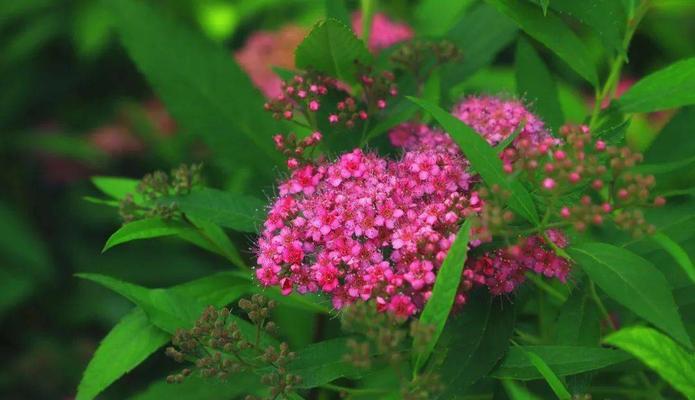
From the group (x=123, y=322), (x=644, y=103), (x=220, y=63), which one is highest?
(x=220, y=63)

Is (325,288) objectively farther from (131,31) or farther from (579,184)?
(131,31)

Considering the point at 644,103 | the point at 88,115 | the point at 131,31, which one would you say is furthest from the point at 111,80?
the point at 644,103

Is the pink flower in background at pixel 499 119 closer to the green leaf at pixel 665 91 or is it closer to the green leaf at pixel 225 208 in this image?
the green leaf at pixel 665 91

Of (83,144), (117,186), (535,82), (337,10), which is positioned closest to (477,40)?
(535,82)

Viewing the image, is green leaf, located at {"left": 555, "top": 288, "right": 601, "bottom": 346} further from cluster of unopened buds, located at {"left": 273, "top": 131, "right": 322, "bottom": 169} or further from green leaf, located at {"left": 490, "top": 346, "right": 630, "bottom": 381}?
cluster of unopened buds, located at {"left": 273, "top": 131, "right": 322, "bottom": 169}

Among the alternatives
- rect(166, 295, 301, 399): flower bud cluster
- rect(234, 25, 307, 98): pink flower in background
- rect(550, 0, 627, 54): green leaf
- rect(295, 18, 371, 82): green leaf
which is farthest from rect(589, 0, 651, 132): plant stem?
rect(234, 25, 307, 98): pink flower in background

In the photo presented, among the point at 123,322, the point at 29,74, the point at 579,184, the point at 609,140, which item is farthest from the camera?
the point at 29,74

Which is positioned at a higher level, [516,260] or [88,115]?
[88,115]
